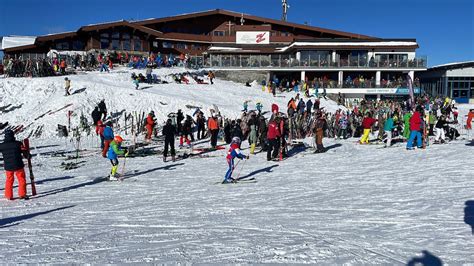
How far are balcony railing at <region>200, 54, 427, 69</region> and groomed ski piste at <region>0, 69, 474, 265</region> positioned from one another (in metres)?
22.1

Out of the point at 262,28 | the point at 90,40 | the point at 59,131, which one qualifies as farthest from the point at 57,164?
the point at 262,28

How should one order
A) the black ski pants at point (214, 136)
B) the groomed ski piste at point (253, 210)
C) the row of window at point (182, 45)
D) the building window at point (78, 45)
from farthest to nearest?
the row of window at point (182, 45) < the building window at point (78, 45) < the black ski pants at point (214, 136) < the groomed ski piste at point (253, 210)

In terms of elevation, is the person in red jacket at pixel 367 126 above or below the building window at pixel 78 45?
below

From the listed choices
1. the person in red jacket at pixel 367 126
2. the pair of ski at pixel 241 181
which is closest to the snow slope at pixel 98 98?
the person in red jacket at pixel 367 126

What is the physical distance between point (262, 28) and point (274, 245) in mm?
42540

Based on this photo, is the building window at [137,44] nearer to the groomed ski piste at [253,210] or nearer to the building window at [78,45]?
the building window at [78,45]

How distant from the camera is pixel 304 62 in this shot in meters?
39.6

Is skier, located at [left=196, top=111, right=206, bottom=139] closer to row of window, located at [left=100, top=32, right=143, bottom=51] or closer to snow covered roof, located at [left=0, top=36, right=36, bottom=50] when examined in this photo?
row of window, located at [left=100, top=32, right=143, bottom=51]

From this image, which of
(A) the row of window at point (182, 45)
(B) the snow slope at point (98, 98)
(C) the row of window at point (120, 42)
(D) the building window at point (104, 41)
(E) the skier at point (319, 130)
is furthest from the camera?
(A) the row of window at point (182, 45)

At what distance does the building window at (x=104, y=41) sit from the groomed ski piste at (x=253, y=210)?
25459 mm

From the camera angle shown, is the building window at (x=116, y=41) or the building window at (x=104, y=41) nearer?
the building window at (x=104, y=41)

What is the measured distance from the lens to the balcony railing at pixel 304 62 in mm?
38125

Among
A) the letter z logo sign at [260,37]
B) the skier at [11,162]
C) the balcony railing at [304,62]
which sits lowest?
the skier at [11,162]

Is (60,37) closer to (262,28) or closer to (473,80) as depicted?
(262,28)
